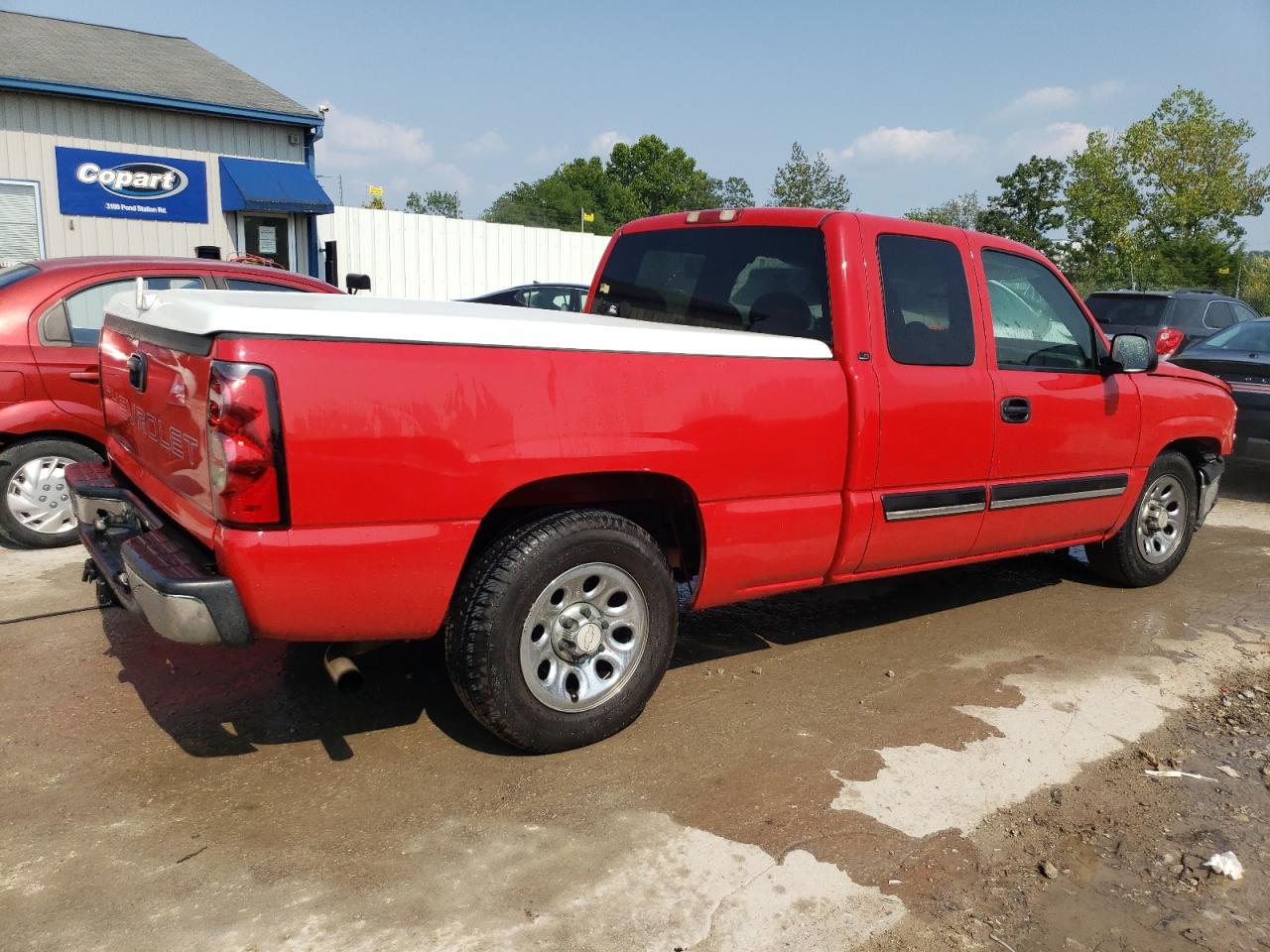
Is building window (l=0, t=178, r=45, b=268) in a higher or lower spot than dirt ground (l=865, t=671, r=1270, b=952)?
higher

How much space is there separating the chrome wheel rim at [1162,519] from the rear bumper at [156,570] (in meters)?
4.83

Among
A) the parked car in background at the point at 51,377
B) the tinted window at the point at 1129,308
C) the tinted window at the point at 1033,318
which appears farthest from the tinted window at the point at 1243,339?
the parked car in background at the point at 51,377

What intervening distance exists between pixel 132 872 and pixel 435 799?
0.86 metres

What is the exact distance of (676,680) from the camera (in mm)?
4191

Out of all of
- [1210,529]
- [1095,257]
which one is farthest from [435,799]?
[1095,257]

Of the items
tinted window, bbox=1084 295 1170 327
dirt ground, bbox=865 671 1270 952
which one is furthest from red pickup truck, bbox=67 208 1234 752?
tinted window, bbox=1084 295 1170 327

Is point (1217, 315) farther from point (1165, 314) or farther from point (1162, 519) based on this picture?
point (1162, 519)

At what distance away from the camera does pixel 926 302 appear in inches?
168

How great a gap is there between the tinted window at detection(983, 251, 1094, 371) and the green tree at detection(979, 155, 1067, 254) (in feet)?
145

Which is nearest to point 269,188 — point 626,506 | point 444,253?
point 444,253

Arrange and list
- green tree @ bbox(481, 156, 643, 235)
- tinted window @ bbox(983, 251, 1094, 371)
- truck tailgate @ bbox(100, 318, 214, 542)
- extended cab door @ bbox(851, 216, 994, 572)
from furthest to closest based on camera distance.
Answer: green tree @ bbox(481, 156, 643, 235) → tinted window @ bbox(983, 251, 1094, 371) → extended cab door @ bbox(851, 216, 994, 572) → truck tailgate @ bbox(100, 318, 214, 542)

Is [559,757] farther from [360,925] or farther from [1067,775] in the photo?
[1067,775]

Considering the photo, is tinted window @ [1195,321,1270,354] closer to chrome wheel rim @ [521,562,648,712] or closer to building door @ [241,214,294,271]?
chrome wheel rim @ [521,562,648,712]

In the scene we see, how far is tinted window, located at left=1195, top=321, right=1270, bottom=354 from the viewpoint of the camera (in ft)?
30.4
